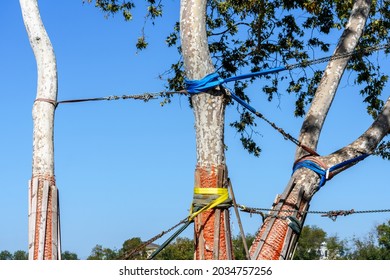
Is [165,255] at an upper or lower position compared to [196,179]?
upper

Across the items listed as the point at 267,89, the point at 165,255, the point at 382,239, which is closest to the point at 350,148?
the point at 267,89

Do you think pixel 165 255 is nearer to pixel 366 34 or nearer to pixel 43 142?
pixel 366 34

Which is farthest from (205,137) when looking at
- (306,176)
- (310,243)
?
(310,243)

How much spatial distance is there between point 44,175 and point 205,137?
1.47m

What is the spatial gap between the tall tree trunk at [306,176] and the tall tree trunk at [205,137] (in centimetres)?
64

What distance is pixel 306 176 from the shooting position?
26.2 ft

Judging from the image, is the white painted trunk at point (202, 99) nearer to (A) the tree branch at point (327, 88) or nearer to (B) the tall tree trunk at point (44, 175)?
(B) the tall tree trunk at point (44, 175)

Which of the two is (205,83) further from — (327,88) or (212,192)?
(327,88)

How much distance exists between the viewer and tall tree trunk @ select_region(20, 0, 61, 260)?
6996 millimetres

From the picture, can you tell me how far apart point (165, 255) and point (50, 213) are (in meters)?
22.7

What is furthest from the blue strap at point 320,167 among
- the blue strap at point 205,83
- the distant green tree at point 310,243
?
the distant green tree at point 310,243

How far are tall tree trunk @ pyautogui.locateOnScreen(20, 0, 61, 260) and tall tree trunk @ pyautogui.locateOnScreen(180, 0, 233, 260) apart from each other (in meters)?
1.26

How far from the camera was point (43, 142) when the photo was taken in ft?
23.5

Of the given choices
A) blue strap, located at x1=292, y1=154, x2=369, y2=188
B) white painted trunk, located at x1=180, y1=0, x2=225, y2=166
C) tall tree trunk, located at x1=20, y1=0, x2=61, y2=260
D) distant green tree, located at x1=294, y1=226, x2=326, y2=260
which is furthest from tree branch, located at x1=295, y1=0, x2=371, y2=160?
distant green tree, located at x1=294, y1=226, x2=326, y2=260
